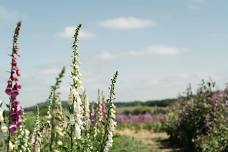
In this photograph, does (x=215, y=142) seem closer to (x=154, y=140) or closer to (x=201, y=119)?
(x=201, y=119)

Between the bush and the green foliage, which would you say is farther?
the bush

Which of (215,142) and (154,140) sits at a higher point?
(215,142)

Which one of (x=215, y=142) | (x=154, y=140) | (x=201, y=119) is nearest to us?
(x=215, y=142)

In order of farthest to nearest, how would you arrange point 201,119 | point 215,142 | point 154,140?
point 154,140 → point 201,119 → point 215,142

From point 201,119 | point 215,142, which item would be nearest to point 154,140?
point 201,119

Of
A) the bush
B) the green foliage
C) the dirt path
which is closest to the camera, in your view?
the green foliage

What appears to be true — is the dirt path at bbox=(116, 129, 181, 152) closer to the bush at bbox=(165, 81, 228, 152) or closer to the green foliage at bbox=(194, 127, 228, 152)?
the bush at bbox=(165, 81, 228, 152)

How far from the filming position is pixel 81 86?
7559 millimetres

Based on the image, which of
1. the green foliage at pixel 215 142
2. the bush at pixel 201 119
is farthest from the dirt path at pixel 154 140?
the green foliage at pixel 215 142

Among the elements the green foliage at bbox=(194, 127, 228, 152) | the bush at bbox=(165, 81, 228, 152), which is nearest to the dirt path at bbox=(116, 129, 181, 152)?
the bush at bbox=(165, 81, 228, 152)

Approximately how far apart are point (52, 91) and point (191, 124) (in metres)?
17.1

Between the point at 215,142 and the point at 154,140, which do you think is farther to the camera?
the point at 154,140

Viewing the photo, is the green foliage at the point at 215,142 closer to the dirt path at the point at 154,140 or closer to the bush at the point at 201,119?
the bush at the point at 201,119

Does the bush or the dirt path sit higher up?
the bush
